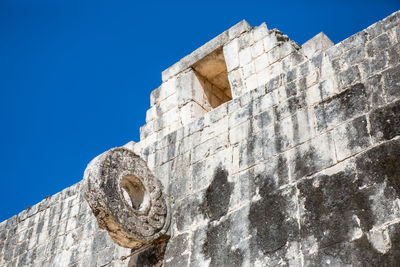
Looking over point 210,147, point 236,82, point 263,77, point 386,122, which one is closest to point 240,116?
point 210,147

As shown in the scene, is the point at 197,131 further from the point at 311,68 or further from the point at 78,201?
the point at 78,201

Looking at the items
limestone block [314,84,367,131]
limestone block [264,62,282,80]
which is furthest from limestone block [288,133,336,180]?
limestone block [264,62,282,80]

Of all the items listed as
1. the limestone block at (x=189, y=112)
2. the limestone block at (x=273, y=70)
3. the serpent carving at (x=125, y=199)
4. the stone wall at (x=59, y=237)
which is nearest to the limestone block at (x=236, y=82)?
the limestone block at (x=273, y=70)

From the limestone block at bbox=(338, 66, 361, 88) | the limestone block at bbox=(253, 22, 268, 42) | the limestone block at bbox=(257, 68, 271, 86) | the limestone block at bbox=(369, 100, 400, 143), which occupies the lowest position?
the limestone block at bbox=(369, 100, 400, 143)

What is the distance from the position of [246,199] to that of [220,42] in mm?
2661

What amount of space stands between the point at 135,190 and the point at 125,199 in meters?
A: 0.30

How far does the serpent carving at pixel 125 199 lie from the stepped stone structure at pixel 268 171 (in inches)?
0.5

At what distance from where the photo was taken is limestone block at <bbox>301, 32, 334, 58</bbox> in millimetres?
6227

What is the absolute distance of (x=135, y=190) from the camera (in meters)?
5.80

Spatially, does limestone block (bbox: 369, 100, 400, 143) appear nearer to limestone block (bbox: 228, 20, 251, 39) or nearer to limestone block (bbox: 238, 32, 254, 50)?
limestone block (bbox: 238, 32, 254, 50)

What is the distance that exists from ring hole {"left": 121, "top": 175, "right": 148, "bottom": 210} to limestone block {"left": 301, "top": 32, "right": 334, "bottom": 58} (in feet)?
7.82

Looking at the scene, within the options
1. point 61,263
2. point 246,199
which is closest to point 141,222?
point 246,199

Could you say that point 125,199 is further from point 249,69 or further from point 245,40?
point 245,40

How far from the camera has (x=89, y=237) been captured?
684 cm
